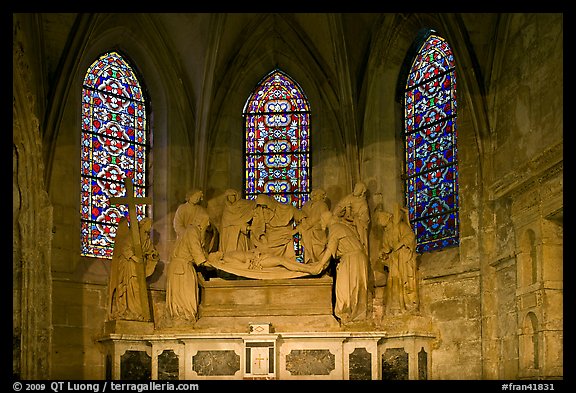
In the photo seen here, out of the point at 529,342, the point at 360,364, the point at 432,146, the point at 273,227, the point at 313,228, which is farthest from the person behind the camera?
the point at 432,146

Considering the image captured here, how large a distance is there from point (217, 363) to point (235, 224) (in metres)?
2.12

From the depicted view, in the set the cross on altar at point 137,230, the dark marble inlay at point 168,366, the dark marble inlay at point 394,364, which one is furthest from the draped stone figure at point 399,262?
the cross on altar at point 137,230

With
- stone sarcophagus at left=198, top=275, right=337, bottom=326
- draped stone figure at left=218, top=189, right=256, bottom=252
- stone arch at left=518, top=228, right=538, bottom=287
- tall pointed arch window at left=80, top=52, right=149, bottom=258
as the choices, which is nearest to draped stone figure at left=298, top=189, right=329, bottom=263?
stone sarcophagus at left=198, top=275, right=337, bottom=326

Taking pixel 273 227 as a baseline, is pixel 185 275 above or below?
below

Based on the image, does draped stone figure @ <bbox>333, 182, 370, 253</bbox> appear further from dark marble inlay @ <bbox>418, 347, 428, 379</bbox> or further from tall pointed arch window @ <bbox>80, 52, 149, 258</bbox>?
tall pointed arch window @ <bbox>80, 52, 149, 258</bbox>

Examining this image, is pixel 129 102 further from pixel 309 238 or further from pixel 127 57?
pixel 309 238

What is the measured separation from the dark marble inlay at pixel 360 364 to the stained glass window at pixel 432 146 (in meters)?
2.33

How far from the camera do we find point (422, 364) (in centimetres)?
1772

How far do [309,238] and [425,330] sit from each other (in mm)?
2083

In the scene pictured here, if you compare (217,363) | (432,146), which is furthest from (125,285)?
(432,146)

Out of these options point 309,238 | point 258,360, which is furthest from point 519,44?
point 258,360

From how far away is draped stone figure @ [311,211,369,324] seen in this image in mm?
17797

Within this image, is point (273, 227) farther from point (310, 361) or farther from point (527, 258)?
point (527, 258)

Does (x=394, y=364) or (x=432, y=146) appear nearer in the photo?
(x=394, y=364)
